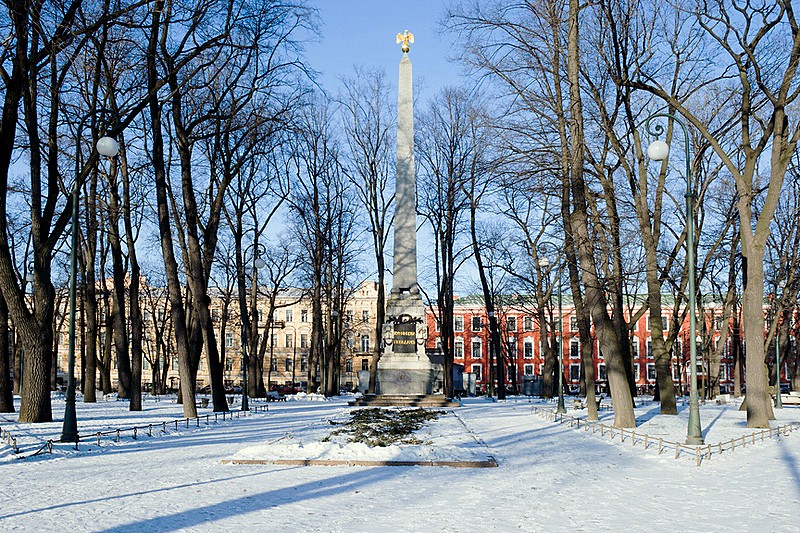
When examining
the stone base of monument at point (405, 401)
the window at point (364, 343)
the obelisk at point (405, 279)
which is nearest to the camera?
the stone base of monument at point (405, 401)

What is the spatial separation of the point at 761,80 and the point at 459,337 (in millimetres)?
62918

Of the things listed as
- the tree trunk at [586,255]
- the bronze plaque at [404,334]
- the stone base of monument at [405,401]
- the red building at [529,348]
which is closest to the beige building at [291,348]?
the red building at [529,348]

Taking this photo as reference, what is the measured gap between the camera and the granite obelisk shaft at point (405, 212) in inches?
1292

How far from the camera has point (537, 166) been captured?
20.9 m

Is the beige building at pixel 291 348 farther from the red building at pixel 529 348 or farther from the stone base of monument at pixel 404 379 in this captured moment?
the stone base of monument at pixel 404 379

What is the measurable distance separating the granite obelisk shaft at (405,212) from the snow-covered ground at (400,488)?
600 inches

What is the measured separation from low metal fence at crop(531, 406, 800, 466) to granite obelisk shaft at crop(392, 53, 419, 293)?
9.13m

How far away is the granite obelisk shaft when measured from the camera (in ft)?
108

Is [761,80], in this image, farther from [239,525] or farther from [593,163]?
[239,525]

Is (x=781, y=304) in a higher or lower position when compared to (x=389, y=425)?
higher

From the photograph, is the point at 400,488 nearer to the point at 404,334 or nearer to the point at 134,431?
the point at 134,431

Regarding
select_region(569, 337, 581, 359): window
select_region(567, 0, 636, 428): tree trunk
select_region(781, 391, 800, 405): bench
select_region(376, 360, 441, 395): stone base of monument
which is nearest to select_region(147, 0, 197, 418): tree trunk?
select_region(376, 360, 441, 395): stone base of monument

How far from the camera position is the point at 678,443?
14.5 metres

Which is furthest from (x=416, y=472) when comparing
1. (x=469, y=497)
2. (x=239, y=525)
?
(x=239, y=525)
